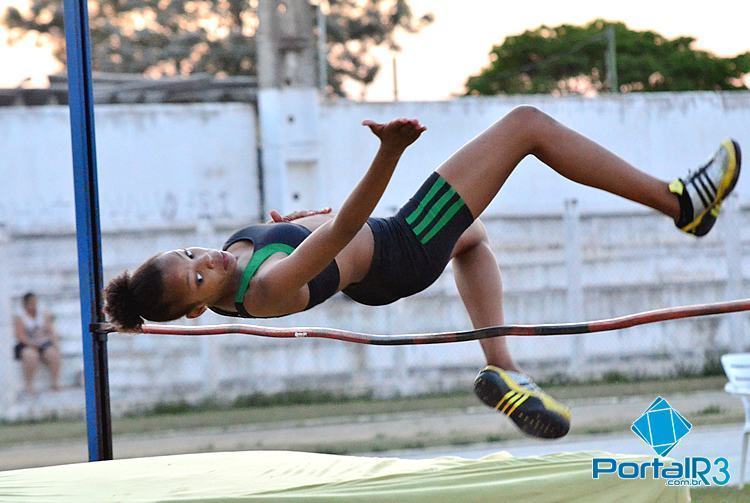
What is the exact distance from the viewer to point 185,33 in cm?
1664

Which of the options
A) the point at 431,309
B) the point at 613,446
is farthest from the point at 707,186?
the point at 431,309

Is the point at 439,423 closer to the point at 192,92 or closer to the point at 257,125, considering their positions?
the point at 257,125

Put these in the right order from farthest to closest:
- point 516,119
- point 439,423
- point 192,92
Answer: point 192,92, point 439,423, point 516,119

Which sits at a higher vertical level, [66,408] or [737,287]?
[737,287]

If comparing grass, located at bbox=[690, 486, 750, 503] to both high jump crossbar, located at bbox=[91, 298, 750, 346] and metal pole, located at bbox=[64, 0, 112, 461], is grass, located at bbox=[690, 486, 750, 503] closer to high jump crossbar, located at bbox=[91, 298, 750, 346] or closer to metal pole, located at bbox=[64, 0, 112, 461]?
high jump crossbar, located at bbox=[91, 298, 750, 346]

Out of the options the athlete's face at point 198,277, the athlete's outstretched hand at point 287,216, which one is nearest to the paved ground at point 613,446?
the athlete's outstretched hand at point 287,216

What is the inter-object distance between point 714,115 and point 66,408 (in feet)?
23.2

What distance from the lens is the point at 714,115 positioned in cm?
1128

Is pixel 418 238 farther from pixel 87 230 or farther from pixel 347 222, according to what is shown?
pixel 87 230

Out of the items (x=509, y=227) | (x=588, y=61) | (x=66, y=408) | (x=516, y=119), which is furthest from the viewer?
(x=588, y=61)

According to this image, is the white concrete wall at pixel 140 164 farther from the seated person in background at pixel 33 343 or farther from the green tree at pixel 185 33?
the green tree at pixel 185 33

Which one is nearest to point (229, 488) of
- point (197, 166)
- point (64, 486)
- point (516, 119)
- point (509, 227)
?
point (64, 486)

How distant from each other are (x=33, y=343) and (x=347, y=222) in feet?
19.3

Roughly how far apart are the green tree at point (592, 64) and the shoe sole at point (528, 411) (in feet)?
51.0
